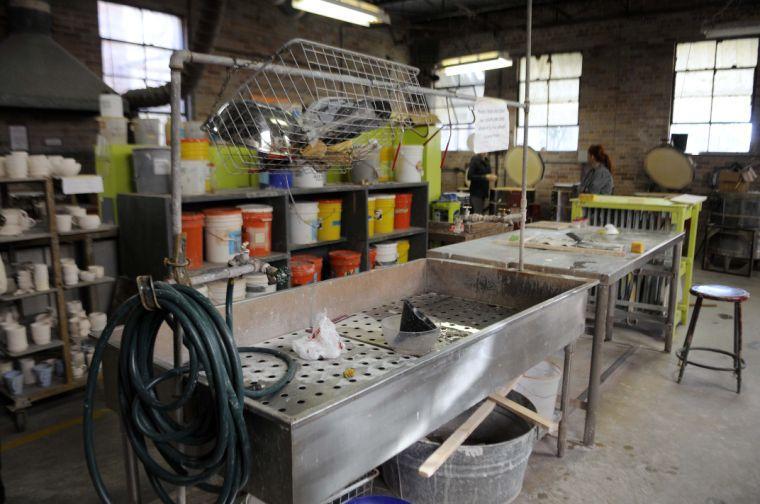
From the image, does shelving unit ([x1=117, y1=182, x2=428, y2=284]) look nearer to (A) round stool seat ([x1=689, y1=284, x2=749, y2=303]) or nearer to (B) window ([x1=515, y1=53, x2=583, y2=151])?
(A) round stool seat ([x1=689, y1=284, x2=749, y2=303])

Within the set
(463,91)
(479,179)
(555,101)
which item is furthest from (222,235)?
(463,91)

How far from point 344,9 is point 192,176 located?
2.10m

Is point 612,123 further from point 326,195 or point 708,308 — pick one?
point 326,195

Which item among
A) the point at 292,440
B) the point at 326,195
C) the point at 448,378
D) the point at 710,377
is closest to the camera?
the point at 292,440

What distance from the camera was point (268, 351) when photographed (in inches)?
65.4

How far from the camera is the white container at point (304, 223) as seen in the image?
3760 mm

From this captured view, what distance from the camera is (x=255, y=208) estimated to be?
344cm

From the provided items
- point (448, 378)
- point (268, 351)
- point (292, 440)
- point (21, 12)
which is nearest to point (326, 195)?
point (268, 351)

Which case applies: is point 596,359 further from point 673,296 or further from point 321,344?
point 673,296

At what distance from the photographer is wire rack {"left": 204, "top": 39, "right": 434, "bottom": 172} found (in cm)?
146

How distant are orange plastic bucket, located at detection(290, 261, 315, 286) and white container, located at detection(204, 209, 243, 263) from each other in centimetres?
57

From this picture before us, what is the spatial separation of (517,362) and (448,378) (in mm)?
408

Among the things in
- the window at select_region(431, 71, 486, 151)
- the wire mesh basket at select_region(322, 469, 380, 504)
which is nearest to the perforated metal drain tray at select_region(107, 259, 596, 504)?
the wire mesh basket at select_region(322, 469, 380, 504)

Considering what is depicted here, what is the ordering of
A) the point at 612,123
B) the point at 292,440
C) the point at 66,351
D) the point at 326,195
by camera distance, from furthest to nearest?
the point at 612,123
the point at 326,195
the point at 66,351
the point at 292,440
